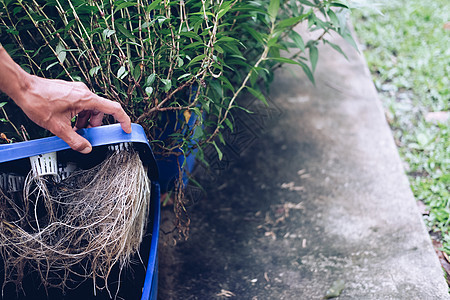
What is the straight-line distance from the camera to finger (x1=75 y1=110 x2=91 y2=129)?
151 centimetres

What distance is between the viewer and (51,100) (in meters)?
1.28

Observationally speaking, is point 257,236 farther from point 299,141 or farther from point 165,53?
point 165,53

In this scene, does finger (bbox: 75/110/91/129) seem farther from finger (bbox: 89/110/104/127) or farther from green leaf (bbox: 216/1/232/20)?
green leaf (bbox: 216/1/232/20)

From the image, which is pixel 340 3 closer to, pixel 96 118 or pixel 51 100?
pixel 96 118

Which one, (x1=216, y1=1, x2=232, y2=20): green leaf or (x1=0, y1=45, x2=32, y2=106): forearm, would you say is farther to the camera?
(x1=216, y1=1, x2=232, y2=20): green leaf

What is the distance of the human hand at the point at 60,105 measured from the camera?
1265mm

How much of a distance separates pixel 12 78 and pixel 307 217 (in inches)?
58.6

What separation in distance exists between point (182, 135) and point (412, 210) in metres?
1.23

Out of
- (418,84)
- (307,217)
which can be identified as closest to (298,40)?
(307,217)

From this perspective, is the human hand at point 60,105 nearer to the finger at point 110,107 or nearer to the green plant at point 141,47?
the finger at point 110,107

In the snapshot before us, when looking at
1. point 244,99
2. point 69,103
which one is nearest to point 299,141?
point 244,99

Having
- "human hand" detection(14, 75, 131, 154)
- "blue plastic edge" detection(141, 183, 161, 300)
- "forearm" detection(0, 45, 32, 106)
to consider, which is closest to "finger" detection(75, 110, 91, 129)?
"human hand" detection(14, 75, 131, 154)

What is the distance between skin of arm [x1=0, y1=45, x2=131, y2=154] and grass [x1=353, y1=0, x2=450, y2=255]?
60.1 inches

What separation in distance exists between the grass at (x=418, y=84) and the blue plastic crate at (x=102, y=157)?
1311 mm
